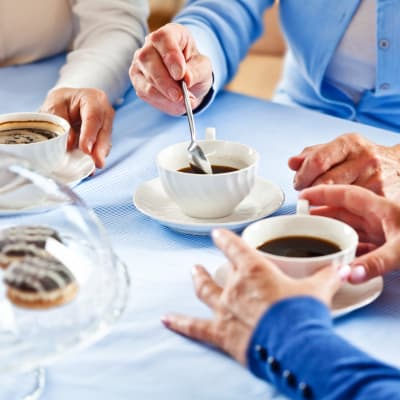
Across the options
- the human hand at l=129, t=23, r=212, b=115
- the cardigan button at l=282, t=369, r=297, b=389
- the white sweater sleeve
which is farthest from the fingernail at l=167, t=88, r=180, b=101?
the cardigan button at l=282, t=369, r=297, b=389

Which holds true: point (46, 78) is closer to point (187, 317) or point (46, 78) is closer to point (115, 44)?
point (115, 44)

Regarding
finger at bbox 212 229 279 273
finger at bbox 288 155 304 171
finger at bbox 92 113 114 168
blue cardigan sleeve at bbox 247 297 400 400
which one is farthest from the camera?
finger at bbox 92 113 114 168

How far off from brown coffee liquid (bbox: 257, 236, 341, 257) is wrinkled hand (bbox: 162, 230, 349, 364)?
0.23 feet

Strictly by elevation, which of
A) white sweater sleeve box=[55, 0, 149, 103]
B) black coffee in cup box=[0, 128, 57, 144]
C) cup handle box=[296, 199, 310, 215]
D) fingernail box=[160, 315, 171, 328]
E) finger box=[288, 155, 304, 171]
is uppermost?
cup handle box=[296, 199, 310, 215]

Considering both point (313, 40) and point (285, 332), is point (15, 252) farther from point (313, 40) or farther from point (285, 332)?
point (313, 40)

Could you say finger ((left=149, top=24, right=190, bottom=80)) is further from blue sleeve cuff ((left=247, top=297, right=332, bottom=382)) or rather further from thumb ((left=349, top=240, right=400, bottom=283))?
blue sleeve cuff ((left=247, top=297, right=332, bottom=382))

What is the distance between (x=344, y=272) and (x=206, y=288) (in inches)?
5.8

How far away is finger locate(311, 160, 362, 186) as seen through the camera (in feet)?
3.46

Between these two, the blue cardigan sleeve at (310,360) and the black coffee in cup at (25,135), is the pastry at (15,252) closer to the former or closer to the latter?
the blue cardigan sleeve at (310,360)

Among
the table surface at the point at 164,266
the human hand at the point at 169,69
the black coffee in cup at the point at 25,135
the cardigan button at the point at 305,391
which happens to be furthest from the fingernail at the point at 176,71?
the cardigan button at the point at 305,391

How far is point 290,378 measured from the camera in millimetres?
677

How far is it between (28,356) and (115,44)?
104cm

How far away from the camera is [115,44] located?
1.58m

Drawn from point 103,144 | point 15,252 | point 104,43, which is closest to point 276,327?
point 15,252
